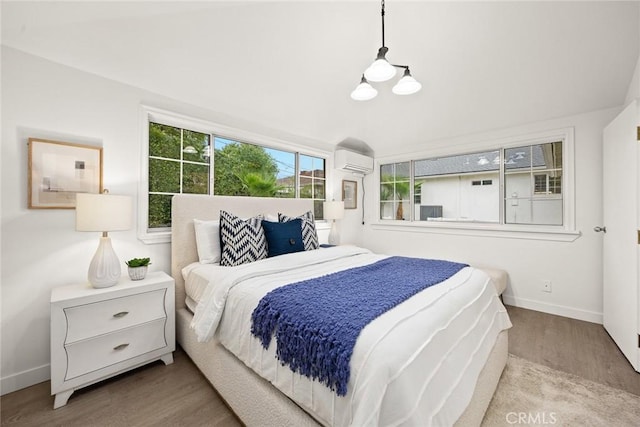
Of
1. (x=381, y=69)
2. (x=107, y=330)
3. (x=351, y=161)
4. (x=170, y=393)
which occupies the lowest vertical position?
(x=170, y=393)

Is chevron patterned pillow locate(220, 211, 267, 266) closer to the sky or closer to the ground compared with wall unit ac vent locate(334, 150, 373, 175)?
closer to the ground

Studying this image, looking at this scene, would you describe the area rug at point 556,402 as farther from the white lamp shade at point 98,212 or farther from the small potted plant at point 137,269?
the white lamp shade at point 98,212

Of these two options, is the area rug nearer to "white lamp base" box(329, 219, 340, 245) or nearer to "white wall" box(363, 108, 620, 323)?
"white wall" box(363, 108, 620, 323)

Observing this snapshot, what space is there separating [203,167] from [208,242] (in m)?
0.97

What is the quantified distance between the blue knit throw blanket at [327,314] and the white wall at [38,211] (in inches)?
67.1

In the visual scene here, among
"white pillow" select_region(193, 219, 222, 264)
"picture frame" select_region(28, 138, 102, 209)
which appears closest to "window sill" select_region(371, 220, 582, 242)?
"white pillow" select_region(193, 219, 222, 264)

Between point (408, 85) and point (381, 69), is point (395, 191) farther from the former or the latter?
point (381, 69)

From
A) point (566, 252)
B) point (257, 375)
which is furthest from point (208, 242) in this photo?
point (566, 252)

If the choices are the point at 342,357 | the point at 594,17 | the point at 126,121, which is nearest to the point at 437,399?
the point at 342,357

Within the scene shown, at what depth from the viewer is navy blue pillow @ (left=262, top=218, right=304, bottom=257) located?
248 cm

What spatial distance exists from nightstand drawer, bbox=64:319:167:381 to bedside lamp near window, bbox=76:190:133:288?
0.36 meters

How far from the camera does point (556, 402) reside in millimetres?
1653

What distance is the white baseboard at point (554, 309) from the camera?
284 cm

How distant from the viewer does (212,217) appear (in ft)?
8.78
